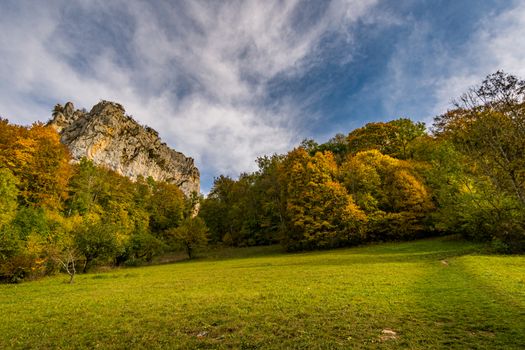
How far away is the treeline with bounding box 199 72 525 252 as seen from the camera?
28.5 feet

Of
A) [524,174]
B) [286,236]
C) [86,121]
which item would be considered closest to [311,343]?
[524,174]

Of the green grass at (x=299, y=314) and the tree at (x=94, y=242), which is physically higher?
the tree at (x=94, y=242)

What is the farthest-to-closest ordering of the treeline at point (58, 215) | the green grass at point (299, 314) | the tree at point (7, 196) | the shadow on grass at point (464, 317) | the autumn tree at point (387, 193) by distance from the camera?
1. the autumn tree at point (387, 193)
2. the tree at point (7, 196)
3. the treeline at point (58, 215)
4. the green grass at point (299, 314)
5. the shadow on grass at point (464, 317)

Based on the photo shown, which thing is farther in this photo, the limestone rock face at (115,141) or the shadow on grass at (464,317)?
the limestone rock face at (115,141)

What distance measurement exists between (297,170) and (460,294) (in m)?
33.8

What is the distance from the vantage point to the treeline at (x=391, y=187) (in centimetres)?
868

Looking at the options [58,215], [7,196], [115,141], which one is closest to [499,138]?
[7,196]

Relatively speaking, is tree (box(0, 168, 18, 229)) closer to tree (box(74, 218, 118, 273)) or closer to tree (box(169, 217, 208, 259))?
tree (box(74, 218, 118, 273))

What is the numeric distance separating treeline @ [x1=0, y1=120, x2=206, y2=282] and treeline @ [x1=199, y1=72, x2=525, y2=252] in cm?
1564

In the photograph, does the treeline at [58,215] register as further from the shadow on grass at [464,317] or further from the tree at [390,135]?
the tree at [390,135]

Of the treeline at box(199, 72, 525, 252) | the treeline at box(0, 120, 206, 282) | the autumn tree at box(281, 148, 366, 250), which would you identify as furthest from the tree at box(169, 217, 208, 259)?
the autumn tree at box(281, 148, 366, 250)

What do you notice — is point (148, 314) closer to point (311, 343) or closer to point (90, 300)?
point (90, 300)

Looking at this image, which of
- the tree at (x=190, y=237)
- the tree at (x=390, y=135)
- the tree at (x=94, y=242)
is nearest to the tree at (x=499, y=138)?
the tree at (x=94, y=242)

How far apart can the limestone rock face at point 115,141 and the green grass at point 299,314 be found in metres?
87.7
